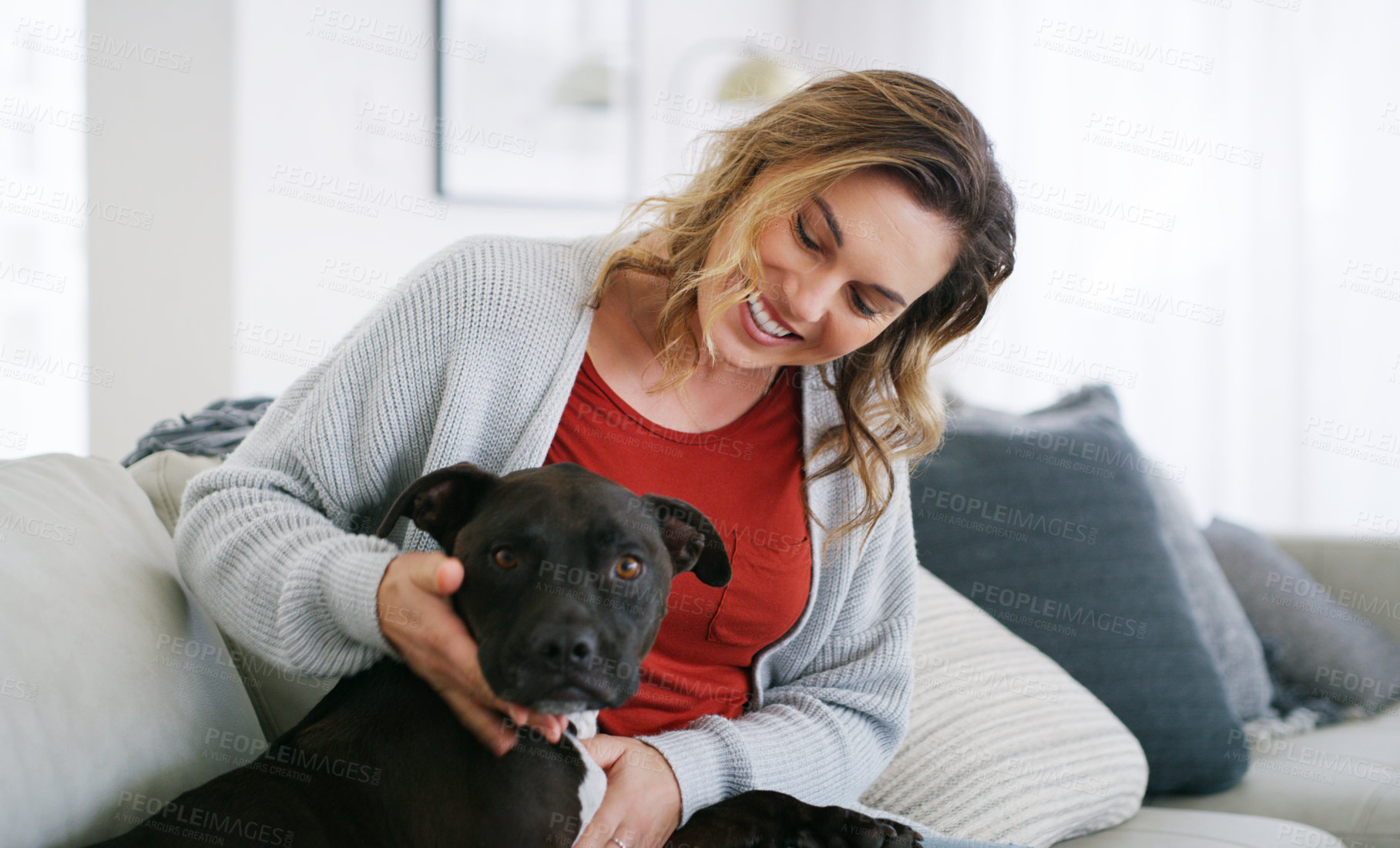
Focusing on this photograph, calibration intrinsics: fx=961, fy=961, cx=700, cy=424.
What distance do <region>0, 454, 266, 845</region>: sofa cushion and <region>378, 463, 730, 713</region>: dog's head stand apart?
0.39 m

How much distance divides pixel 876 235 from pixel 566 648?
0.69 meters

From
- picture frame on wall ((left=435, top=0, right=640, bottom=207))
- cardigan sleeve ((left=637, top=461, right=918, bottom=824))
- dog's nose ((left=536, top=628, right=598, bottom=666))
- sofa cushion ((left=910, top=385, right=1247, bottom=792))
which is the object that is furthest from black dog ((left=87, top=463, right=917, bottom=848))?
picture frame on wall ((left=435, top=0, right=640, bottom=207))

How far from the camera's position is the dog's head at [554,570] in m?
0.91

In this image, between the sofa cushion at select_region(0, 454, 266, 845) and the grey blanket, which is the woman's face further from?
the grey blanket

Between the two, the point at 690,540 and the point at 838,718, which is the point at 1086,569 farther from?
the point at 690,540

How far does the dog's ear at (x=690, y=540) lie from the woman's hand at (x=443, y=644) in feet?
0.80

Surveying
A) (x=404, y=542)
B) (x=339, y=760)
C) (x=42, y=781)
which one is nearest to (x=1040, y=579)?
(x=404, y=542)

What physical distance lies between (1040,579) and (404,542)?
145 cm

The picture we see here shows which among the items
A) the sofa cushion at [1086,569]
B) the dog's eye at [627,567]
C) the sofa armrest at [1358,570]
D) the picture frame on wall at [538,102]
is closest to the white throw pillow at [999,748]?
the sofa cushion at [1086,569]

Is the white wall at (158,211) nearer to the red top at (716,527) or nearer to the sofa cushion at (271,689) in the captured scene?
the sofa cushion at (271,689)

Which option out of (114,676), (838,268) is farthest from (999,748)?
(114,676)

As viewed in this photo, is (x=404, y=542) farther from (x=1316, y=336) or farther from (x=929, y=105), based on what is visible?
(x=1316, y=336)

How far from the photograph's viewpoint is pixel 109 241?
8.76 feet

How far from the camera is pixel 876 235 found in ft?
4.20
